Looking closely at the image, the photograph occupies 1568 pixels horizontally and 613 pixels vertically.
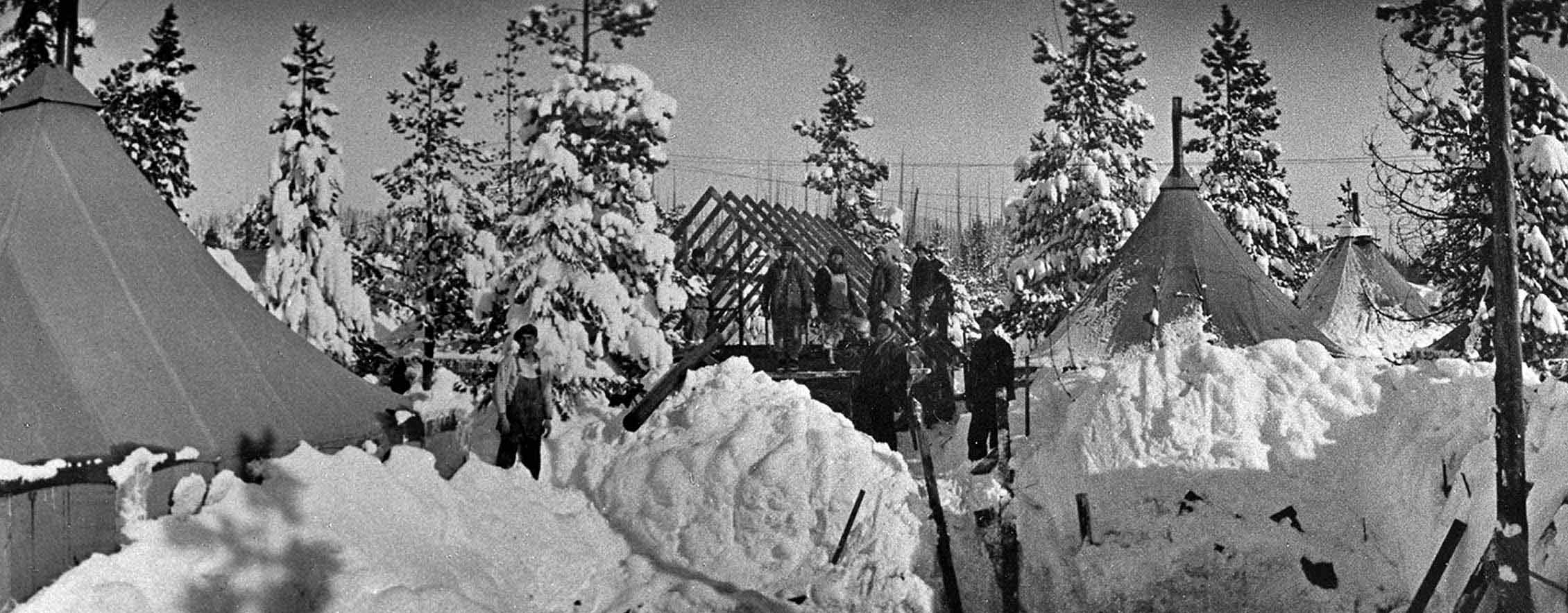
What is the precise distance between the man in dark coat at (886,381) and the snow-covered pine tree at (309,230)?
950cm

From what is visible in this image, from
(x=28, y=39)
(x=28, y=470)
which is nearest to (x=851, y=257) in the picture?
(x=28, y=39)

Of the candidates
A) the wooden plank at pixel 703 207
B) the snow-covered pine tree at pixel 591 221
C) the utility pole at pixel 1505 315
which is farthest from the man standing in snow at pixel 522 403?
the wooden plank at pixel 703 207

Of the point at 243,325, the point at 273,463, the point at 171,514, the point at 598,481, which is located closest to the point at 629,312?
the point at 598,481

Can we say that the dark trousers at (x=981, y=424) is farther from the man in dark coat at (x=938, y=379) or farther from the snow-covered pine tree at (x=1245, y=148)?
the snow-covered pine tree at (x=1245, y=148)

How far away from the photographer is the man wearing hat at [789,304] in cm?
1348

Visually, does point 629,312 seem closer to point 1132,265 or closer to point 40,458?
point 40,458

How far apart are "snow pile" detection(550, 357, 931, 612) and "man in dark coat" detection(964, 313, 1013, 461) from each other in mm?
1567

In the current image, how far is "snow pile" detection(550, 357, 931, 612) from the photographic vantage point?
23.1 feet

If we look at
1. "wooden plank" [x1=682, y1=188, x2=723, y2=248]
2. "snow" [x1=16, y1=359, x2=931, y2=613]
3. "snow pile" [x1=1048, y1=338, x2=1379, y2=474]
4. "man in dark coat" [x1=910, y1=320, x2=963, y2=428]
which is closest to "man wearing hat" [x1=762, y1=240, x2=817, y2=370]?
"man in dark coat" [x1=910, y1=320, x2=963, y2=428]

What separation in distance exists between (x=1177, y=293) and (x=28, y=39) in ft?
50.4

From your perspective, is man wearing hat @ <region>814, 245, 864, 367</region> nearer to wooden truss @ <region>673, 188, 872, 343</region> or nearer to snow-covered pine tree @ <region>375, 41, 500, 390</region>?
wooden truss @ <region>673, 188, 872, 343</region>

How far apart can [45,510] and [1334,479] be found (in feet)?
27.8

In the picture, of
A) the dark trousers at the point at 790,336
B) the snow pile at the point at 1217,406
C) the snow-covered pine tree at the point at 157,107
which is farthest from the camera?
the snow-covered pine tree at the point at 157,107

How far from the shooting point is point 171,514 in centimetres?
513
